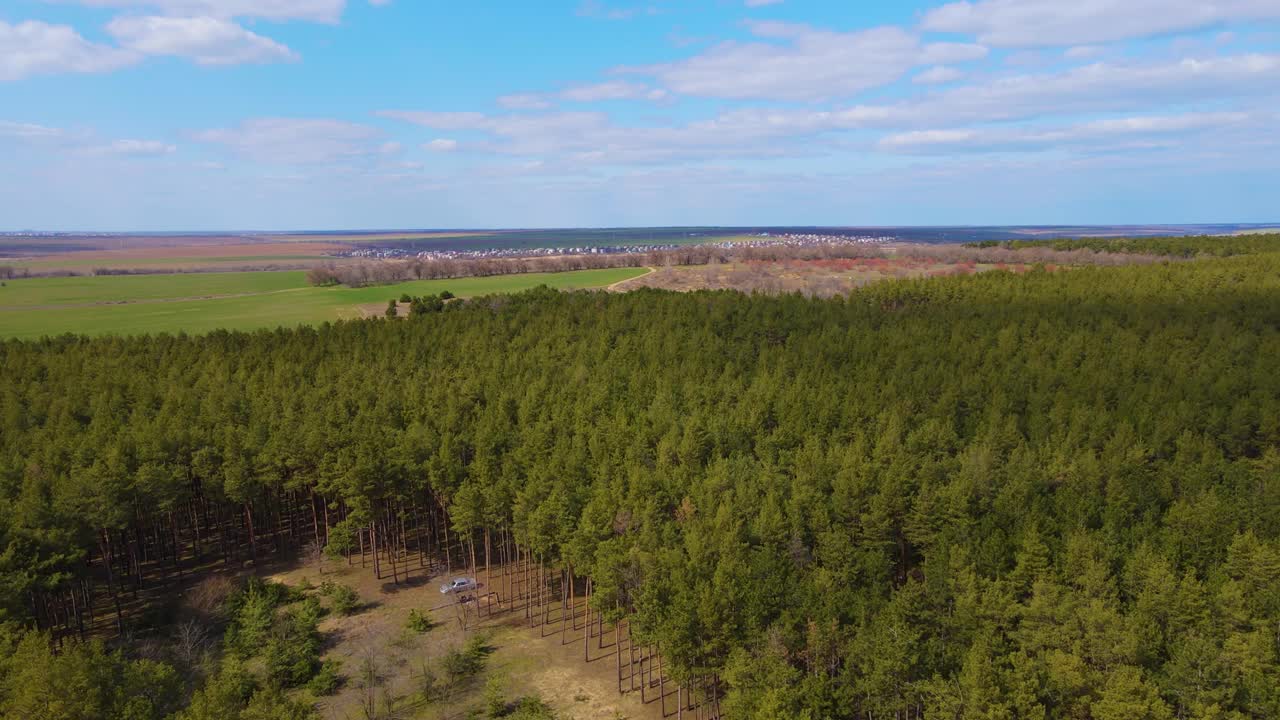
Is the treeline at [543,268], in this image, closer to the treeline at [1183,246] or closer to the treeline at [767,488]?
the treeline at [1183,246]

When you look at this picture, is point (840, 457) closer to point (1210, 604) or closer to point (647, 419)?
point (647, 419)

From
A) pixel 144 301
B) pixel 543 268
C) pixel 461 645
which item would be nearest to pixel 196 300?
pixel 144 301

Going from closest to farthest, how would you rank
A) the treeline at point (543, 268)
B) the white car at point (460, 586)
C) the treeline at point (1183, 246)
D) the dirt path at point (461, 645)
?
the dirt path at point (461, 645), the white car at point (460, 586), the treeline at point (543, 268), the treeline at point (1183, 246)

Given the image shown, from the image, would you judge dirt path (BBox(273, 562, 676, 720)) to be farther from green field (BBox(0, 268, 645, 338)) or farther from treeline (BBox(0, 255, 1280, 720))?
green field (BBox(0, 268, 645, 338))

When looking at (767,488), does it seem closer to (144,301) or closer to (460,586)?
(460,586)

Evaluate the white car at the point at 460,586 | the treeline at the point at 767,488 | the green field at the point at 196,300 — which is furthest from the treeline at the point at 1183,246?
the white car at the point at 460,586

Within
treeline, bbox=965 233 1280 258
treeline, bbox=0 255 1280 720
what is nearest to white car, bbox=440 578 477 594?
treeline, bbox=0 255 1280 720
